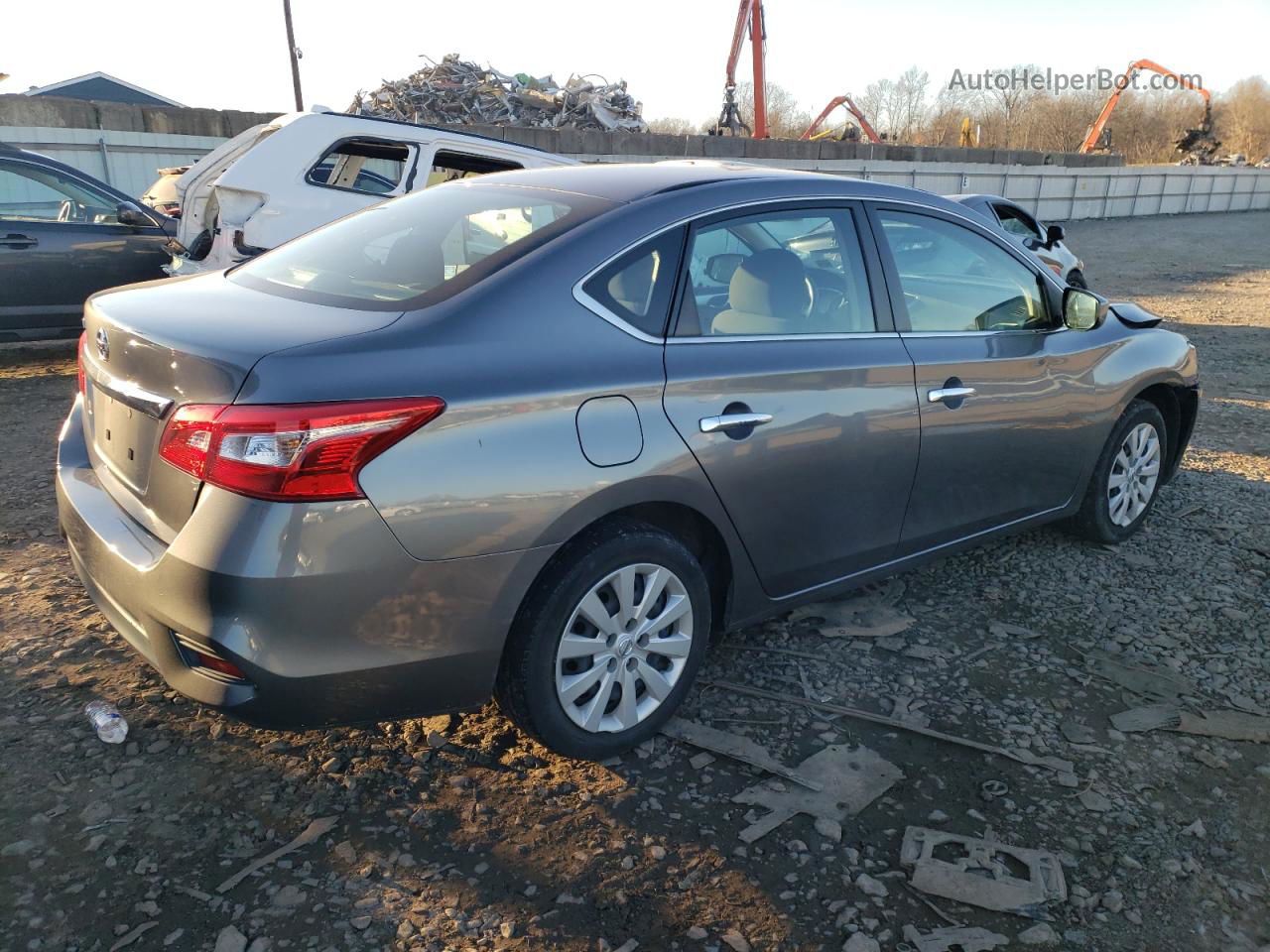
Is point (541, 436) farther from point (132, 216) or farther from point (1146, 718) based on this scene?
point (132, 216)

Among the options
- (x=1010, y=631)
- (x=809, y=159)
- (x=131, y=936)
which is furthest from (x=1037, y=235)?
(x=809, y=159)

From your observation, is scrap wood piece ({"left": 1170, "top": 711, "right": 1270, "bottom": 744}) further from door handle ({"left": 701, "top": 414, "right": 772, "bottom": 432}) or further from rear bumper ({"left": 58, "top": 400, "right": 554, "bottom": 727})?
rear bumper ({"left": 58, "top": 400, "right": 554, "bottom": 727})

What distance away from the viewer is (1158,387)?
4.79 meters

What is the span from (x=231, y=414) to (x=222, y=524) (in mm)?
250

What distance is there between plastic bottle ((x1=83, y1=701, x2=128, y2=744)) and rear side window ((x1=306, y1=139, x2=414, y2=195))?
5.54 metres

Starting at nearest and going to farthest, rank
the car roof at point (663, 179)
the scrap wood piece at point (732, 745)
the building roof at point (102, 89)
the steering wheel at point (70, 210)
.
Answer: the scrap wood piece at point (732, 745) < the car roof at point (663, 179) < the steering wheel at point (70, 210) < the building roof at point (102, 89)

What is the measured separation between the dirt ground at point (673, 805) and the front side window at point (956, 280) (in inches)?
45.6

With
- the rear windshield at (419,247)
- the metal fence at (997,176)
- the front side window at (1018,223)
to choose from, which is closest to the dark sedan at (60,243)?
the rear windshield at (419,247)

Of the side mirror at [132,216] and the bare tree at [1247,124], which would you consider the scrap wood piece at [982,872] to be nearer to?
the side mirror at [132,216]

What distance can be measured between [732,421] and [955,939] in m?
1.44

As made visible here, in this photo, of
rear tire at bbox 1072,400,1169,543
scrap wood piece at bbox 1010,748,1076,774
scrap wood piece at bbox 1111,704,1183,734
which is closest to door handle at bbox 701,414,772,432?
scrap wood piece at bbox 1010,748,1076,774

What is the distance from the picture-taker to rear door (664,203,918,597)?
9.53 feet

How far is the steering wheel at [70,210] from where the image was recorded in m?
8.08

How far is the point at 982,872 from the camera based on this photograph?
2525 mm
